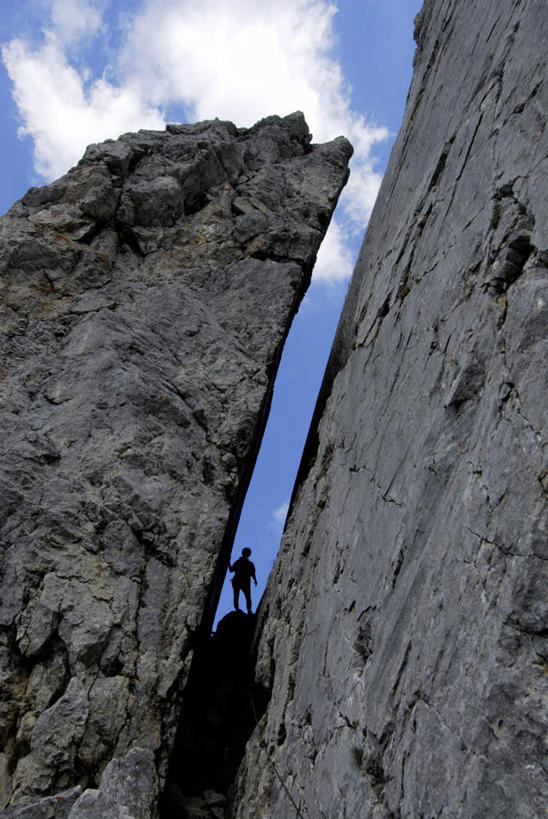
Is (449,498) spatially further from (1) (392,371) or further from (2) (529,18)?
(2) (529,18)

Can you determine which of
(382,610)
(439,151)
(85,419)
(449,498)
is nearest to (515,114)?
(439,151)

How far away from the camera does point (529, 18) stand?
258 inches

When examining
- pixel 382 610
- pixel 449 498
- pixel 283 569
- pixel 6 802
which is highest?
pixel 283 569

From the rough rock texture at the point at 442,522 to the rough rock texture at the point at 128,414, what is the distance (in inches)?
71.6

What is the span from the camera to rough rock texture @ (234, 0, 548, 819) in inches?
151

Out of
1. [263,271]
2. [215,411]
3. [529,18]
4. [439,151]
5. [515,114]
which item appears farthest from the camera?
[263,271]

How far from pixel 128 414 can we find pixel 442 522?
737 cm

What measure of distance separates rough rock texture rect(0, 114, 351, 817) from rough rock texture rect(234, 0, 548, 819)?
1.82 meters

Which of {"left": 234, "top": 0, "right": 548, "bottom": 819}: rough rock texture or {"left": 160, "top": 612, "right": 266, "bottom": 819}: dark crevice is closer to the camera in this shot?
{"left": 234, "top": 0, "right": 548, "bottom": 819}: rough rock texture

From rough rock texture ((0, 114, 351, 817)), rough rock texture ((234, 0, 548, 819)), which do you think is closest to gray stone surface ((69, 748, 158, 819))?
rough rock texture ((0, 114, 351, 817))

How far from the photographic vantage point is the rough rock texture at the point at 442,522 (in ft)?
12.6

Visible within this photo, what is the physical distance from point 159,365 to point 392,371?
19.0 feet

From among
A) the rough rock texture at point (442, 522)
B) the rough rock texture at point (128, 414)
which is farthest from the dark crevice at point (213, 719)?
the rough rock texture at point (442, 522)

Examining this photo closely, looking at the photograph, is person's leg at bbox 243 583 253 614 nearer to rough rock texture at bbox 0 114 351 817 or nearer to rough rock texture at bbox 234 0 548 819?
rough rock texture at bbox 0 114 351 817
